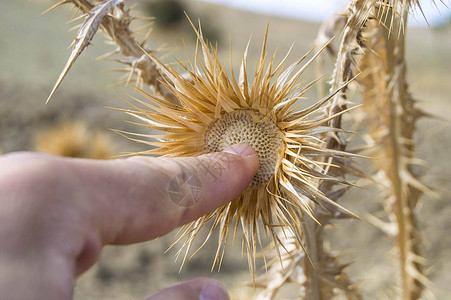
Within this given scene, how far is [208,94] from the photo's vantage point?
3.27ft

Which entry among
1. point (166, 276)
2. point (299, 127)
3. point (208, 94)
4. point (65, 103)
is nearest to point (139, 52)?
point (208, 94)

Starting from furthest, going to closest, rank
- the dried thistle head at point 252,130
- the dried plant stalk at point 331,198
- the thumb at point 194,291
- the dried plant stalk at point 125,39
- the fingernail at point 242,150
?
the dried plant stalk at point 125,39 → the dried plant stalk at point 331,198 → the dried thistle head at point 252,130 → the fingernail at point 242,150 → the thumb at point 194,291

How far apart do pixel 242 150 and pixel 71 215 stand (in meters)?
0.42

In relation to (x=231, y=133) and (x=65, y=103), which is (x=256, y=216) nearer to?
(x=231, y=133)

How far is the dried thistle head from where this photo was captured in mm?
948

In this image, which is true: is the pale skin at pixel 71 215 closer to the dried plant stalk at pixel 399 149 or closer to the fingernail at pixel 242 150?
the fingernail at pixel 242 150

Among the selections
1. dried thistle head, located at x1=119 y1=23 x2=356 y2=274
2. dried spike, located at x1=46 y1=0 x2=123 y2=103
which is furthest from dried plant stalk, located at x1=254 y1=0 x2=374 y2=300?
dried spike, located at x1=46 y1=0 x2=123 y2=103

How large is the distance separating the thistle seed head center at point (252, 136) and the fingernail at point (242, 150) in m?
0.06

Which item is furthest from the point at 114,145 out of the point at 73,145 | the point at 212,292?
the point at 212,292

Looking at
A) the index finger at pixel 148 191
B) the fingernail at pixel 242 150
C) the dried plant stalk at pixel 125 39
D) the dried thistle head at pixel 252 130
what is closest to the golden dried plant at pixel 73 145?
the dried plant stalk at pixel 125 39

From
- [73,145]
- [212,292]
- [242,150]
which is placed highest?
[73,145]

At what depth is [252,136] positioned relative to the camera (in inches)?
37.8

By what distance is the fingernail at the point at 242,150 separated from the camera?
840 millimetres

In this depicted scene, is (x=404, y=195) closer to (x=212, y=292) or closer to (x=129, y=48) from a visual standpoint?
(x=129, y=48)
